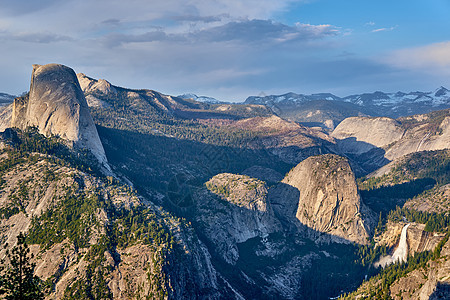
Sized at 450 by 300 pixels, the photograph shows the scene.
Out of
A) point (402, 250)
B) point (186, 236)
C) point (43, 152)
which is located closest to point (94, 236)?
point (186, 236)

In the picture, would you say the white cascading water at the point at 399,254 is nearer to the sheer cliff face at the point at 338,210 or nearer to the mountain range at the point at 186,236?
the mountain range at the point at 186,236

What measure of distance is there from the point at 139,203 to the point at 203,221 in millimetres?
49074

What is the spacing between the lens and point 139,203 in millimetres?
146625

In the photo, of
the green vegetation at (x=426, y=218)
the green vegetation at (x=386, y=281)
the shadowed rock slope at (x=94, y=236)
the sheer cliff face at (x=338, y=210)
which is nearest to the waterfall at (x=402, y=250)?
the green vegetation at (x=426, y=218)

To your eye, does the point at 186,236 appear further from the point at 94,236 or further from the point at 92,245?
the point at 92,245

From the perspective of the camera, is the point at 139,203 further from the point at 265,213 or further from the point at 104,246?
the point at 265,213

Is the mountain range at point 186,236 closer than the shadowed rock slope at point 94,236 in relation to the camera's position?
No

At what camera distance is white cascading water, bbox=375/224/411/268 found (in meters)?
158

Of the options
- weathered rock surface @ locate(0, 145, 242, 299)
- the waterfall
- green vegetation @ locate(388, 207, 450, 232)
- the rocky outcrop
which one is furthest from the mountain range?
the waterfall

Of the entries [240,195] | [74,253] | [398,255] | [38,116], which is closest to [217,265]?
[240,195]

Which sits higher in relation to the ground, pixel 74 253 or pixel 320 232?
pixel 74 253

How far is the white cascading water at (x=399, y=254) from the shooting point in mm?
158400

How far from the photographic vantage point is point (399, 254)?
529 ft

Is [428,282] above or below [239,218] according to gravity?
above
